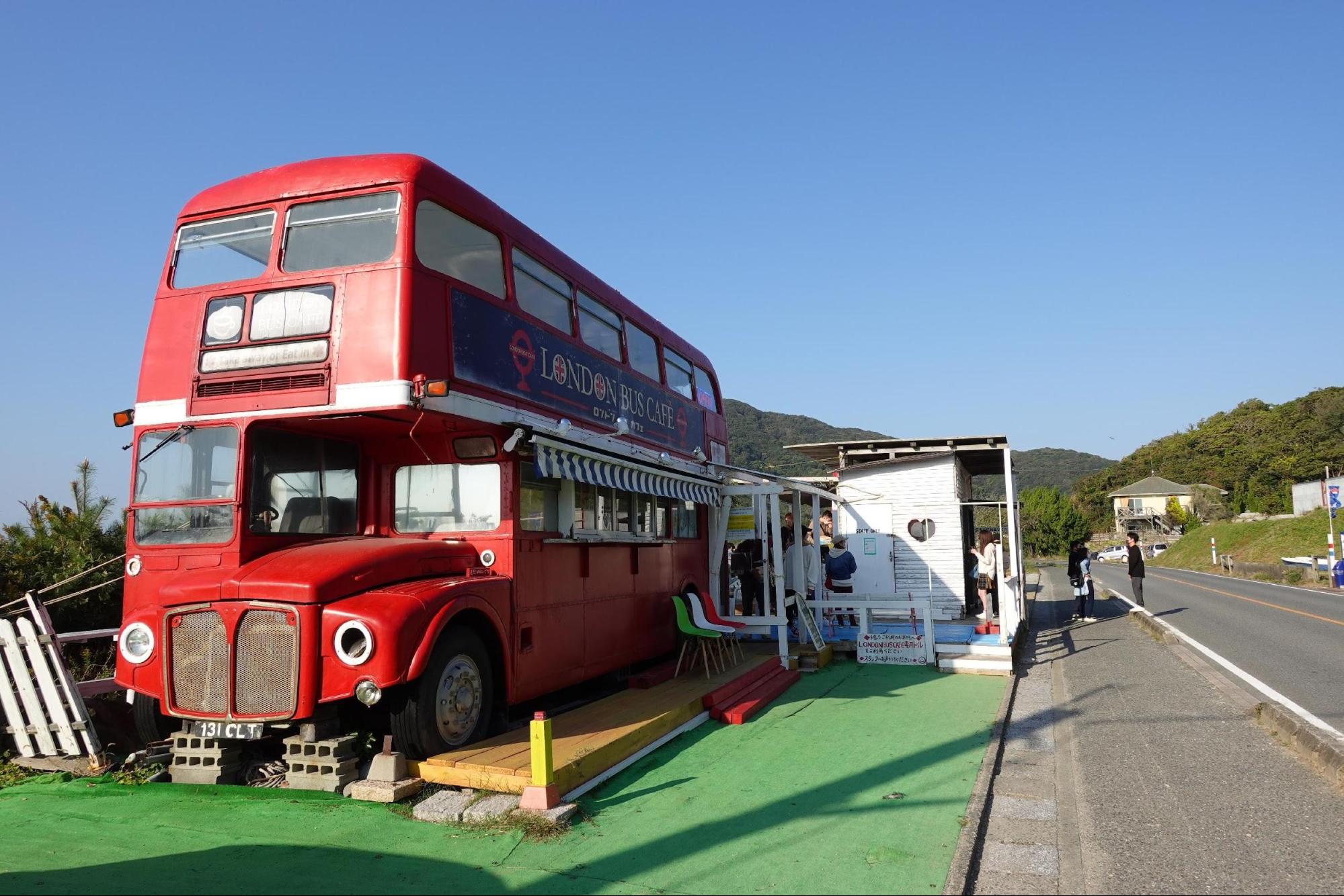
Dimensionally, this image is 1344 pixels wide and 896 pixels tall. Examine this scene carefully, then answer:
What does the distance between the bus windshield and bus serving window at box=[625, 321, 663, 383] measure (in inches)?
190

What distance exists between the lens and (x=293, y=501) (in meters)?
6.84

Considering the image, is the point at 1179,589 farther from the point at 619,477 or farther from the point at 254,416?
the point at 254,416

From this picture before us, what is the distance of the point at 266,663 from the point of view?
5.66 m

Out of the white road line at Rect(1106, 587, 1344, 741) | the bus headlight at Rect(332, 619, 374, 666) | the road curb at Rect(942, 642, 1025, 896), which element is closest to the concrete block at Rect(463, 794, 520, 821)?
the bus headlight at Rect(332, 619, 374, 666)

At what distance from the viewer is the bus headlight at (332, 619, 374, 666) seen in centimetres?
552

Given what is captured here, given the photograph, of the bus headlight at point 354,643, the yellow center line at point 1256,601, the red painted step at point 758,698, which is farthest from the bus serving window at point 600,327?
the yellow center line at point 1256,601

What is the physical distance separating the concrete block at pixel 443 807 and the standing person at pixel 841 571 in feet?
30.4

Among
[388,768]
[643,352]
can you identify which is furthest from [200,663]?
[643,352]

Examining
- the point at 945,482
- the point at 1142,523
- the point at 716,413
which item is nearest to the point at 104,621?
the point at 716,413

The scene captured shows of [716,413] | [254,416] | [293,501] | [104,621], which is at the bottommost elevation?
[104,621]

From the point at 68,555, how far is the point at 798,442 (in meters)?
70.4

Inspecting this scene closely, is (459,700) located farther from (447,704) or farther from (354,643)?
(354,643)

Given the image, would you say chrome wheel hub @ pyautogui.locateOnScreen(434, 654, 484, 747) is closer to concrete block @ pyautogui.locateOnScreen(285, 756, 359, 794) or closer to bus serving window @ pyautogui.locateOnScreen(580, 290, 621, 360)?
concrete block @ pyautogui.locateOnScreen(285, 756, 359, 794)

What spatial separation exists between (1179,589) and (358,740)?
2731cm
